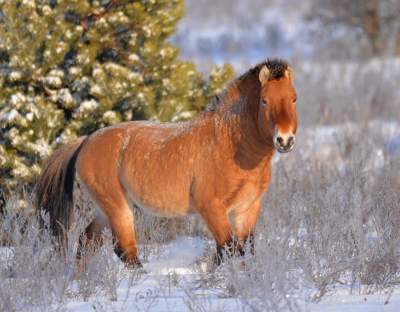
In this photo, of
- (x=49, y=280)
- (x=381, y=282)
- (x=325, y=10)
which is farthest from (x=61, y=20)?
(x=325, y=10)

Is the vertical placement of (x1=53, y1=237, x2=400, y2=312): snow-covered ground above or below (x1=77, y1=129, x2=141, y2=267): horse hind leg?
below

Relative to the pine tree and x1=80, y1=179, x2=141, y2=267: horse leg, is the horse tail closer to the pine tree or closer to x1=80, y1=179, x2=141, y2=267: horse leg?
x1=80, y1=179, x2=141, y2=267: horse leg

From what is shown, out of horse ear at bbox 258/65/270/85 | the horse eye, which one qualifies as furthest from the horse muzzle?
horse ear at bbox 258/65/270/85

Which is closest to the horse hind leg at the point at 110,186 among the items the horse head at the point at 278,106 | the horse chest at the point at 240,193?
the horse chest at the point at 240,193

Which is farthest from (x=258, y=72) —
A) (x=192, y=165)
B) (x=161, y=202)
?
(x=161, y=202)

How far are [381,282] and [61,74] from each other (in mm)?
3981

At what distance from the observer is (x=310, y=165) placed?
9.11m

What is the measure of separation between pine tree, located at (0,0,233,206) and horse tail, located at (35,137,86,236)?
0.87m

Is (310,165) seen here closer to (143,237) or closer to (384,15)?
(143,237)

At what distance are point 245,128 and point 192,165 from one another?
479mm

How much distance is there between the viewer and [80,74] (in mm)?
8234

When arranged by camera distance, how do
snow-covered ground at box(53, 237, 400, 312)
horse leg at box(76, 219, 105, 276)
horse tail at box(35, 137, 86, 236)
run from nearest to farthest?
snow-covered ground at box(53, 237, 400, 312)
horse leg at box(76, 219, 105, 276)
horse tail at box(35, 137, 86, 236)

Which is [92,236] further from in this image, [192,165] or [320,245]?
[320,245]

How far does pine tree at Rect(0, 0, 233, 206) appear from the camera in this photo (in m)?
7.95
